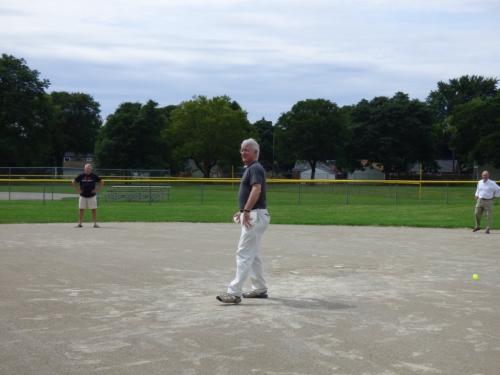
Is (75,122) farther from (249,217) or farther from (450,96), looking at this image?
(249,217)

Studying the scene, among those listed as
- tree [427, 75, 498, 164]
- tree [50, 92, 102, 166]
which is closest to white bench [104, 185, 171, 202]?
tree [50, 92, 102, 166]

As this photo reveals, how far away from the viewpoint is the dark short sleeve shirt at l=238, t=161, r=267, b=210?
7.51 metres

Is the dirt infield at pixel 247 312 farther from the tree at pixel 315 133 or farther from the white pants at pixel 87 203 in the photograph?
the tree at pixel 315 133

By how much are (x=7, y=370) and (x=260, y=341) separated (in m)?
2.13

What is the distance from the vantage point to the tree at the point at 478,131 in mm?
73562

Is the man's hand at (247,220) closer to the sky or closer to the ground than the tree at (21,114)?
closer to the ground

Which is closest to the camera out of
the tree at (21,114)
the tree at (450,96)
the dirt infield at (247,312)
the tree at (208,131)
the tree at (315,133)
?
the dirt infield at (247,312)

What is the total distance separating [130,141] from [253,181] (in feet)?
222

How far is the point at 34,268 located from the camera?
10.1 meters

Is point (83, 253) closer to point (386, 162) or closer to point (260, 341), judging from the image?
point (260, 341)

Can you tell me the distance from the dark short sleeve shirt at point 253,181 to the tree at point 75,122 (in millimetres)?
89170

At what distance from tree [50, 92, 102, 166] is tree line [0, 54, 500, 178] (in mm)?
149

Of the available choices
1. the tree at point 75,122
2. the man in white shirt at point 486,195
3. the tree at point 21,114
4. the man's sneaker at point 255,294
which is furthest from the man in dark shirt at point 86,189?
the tree at point 75,122

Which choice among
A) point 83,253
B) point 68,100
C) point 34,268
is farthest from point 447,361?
point 68,100
